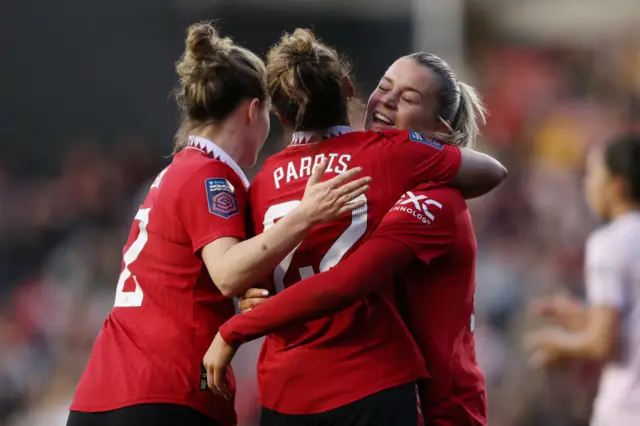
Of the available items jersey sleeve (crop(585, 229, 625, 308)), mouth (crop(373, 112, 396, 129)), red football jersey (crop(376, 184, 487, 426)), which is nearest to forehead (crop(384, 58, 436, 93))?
mouth (crop(373, 112, 396, 129))

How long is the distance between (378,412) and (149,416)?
2.19 ft

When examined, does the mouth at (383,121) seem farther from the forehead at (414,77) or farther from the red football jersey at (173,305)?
the red football jersey at (173,305)

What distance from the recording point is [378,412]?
9.52 feet

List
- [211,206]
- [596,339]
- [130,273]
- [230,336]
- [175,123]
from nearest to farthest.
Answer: [230,336]
[211,206]
[130,273]
[596,339]
[175,123]

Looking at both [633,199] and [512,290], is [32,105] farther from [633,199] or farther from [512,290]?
[633,199]

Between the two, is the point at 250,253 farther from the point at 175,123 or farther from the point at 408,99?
the point at 175,123

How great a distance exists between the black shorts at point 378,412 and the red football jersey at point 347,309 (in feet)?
0.06

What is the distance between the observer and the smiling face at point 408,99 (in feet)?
10.8

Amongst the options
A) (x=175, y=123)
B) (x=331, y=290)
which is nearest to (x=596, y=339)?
(x=331, y=290)

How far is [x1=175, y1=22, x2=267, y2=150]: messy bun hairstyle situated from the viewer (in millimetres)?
3314

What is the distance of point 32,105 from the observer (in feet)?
35.6

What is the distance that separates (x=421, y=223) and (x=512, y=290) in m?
4.93

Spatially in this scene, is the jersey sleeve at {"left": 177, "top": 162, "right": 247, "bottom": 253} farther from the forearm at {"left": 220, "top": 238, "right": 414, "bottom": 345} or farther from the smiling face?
the smiling face

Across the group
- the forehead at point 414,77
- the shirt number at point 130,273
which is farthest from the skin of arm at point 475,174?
the shirt number at point 130,273
